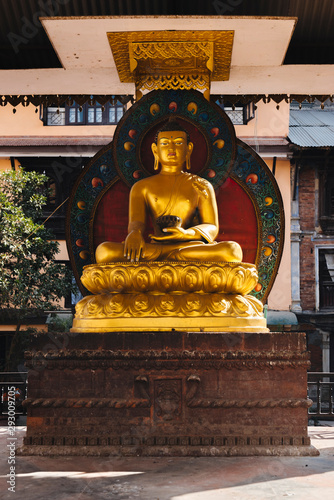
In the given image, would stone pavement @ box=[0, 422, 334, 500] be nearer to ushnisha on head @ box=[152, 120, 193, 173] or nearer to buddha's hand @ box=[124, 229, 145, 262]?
buddha's hand @ box=[124, 229, 145, 262]

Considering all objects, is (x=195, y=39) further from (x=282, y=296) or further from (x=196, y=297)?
(x=282, y=296)

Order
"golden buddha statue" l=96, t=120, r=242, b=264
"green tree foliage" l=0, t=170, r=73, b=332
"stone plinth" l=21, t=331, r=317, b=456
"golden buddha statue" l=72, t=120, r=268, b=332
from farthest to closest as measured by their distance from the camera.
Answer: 1. "green tree foliage" l=0, t=170, r=73, b=332
2. "golden buddha statue" l=96, t=120, r=242, b=264
3. "golden buddha statue" l=72, t=120, r=268, b=332
4. "stone plinth" l=21, t=331, r=317, b=456

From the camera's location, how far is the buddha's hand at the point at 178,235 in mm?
5191

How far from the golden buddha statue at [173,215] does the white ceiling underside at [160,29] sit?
884 mm

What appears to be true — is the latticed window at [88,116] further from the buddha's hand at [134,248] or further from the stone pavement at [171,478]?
the stone pavement at [171,478]

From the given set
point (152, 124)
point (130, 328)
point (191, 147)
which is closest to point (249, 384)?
point (130, 328)

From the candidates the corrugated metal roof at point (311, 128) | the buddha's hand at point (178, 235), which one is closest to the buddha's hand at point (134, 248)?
the buddha's hand at point (178, 235)

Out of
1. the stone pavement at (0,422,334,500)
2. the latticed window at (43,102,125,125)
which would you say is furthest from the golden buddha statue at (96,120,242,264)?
the latticed window at (43,102,125,125)

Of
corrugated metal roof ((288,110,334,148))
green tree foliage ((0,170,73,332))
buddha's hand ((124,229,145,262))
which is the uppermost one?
corrugated metal roof ((288,110,334,148))

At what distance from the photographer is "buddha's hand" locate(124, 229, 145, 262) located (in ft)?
16.6

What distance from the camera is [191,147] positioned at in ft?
19.7

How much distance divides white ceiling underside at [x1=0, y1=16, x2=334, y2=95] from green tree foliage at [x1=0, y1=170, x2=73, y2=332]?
4909mm

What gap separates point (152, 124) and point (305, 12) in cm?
183

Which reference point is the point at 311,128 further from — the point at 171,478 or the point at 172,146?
the point at 171,478
